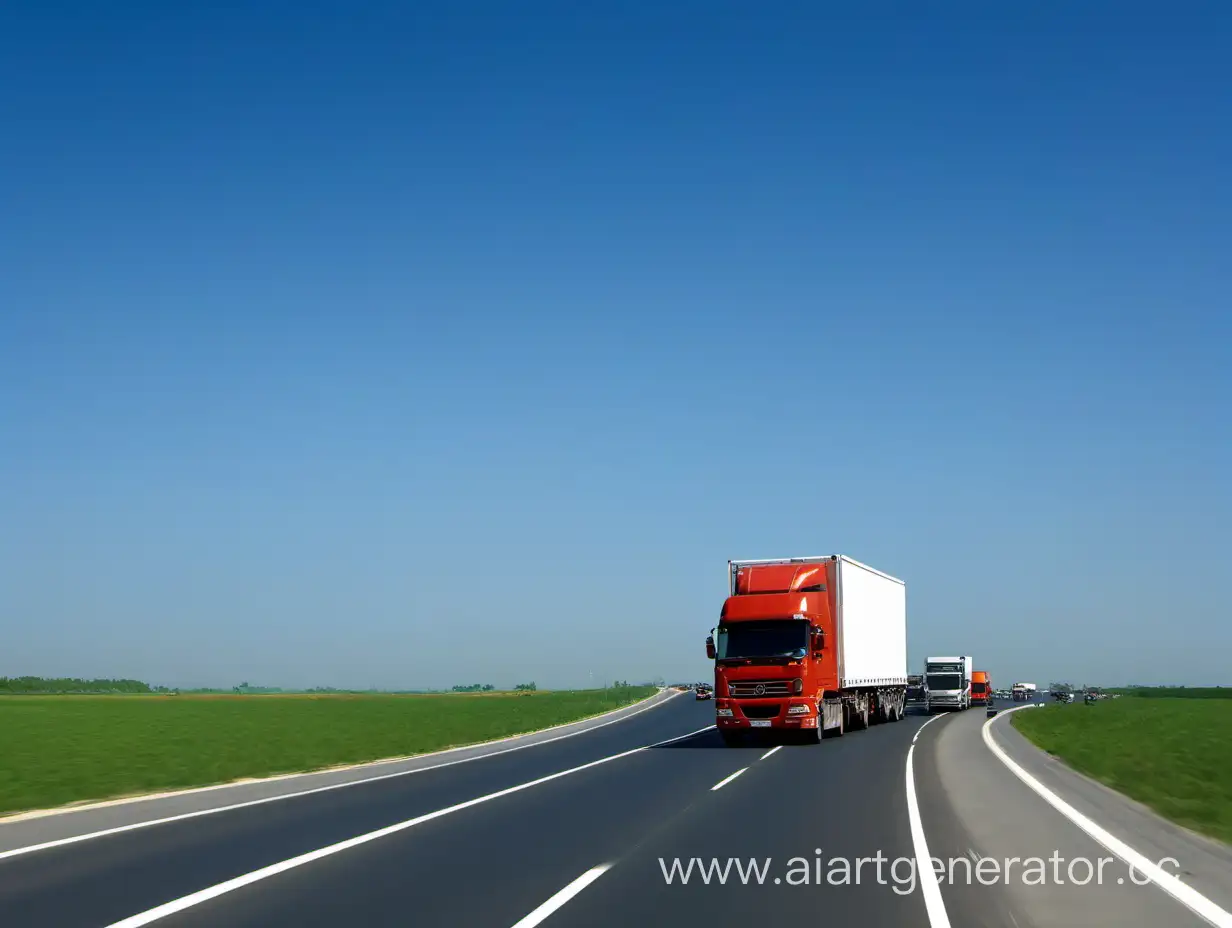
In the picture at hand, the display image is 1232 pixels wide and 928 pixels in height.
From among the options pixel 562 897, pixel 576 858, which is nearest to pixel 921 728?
pixel 576 858

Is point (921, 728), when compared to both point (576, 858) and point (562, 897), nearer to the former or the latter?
point (576, 858)

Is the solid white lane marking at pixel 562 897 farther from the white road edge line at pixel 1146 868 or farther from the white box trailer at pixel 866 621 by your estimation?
the white box trailer at pixel 866 621

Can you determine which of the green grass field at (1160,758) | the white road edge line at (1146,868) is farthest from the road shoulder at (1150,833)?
the green grass field at (1160,758)

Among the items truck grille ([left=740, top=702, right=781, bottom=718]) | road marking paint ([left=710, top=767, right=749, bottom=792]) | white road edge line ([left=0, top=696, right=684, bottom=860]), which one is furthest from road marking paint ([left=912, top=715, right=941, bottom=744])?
white road edge line ([left=0, top=696, right=684, bottom=860])

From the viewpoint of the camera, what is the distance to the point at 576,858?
12086 millimetres

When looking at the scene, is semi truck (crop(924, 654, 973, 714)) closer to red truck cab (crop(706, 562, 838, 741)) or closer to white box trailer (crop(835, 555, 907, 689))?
white box trailer (crop(835, 555, 907, 689))

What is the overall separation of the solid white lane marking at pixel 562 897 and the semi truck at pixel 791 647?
19.5 meters

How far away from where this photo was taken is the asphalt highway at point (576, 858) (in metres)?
9.33

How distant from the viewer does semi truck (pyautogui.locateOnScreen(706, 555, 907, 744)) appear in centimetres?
3050

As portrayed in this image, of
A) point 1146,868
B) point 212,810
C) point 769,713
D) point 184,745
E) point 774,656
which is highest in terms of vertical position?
point 774,656

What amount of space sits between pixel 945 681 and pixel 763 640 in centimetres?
3328

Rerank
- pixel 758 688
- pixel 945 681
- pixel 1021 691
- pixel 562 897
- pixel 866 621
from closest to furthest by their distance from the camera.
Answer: pixel 562 897, pixel 758 688, pixel 866 621, pixel 945 681, pixel 1021 691

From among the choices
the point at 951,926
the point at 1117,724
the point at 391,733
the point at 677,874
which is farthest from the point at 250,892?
the point at 1117,724

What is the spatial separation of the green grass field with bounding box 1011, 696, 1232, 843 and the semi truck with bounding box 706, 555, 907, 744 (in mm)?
5667
